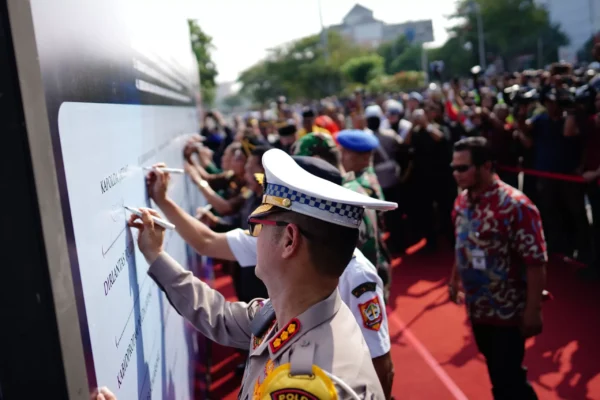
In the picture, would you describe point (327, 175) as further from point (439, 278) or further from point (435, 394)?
point (439, 278)

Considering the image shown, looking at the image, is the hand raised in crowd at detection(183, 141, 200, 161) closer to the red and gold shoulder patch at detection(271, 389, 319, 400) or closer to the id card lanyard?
the id card lanyard

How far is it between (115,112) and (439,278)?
566cm

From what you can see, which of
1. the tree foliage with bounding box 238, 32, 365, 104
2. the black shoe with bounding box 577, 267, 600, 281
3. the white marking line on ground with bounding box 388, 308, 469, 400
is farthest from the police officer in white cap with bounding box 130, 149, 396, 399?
the tree foliage with bounding box 238, 32, 365, 104

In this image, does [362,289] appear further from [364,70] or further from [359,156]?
[364,70]

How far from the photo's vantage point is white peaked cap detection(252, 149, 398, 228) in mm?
1329

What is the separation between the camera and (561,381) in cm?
401

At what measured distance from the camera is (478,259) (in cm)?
313

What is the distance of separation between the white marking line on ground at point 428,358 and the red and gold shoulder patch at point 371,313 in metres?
2.08

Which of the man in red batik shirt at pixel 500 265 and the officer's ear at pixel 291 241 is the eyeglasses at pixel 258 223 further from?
the man in red batik shirt at pixel 500 265

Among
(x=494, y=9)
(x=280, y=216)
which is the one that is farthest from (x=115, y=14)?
(x=494, y=9)

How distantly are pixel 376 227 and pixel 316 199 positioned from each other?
5.79ft

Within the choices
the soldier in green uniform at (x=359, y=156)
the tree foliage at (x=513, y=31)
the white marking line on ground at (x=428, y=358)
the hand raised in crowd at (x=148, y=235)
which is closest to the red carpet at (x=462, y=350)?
the white marking line on ground at (x=428, y=358)

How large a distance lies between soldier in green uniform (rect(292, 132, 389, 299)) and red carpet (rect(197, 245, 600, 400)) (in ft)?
4.53

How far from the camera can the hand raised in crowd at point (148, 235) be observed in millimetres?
1745
